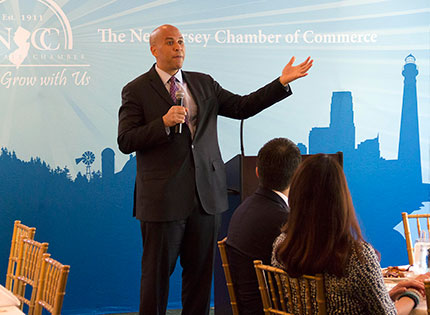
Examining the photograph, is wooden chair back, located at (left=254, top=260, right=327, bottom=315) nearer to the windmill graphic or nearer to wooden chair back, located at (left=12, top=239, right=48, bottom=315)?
wooden chair back, located at (left=12, top=239, right=48, bottom=315)

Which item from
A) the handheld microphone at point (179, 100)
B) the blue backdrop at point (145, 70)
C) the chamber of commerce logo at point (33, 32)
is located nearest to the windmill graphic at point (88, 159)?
the blue backdrop at point (145, 70)

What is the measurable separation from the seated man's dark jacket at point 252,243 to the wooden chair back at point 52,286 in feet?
2.16

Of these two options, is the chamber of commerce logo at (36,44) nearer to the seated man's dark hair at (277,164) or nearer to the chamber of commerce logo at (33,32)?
the chamber of commerce logo at (33,32)

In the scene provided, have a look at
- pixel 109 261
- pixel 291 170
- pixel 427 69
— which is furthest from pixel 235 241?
pixel 427 69

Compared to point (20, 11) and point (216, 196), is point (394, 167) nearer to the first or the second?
point (216, 196)

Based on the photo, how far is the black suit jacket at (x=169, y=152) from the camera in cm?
294

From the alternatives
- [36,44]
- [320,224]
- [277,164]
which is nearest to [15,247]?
[277,164]

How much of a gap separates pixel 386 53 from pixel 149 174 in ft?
8.49

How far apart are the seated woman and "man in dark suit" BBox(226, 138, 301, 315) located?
442 mm

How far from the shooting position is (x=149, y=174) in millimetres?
2998

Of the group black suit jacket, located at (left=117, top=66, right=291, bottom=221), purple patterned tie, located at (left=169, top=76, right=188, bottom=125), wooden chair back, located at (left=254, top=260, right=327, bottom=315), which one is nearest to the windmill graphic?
black suit jacket, located at (left=117, top=66, right=291, bottom=221)

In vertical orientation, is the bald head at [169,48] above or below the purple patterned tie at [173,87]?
above

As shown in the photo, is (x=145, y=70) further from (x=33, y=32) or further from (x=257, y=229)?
(x=257, y=229)

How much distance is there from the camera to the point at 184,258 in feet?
10.1
